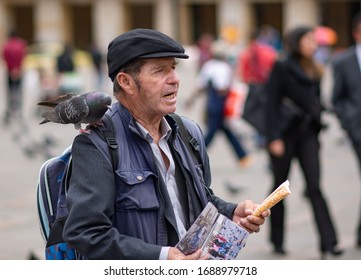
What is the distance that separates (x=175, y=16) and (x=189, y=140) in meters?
49.3

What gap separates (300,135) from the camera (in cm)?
717

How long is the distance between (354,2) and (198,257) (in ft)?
171

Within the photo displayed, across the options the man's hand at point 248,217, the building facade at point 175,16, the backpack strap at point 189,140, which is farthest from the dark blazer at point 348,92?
the building facade at point 175,16

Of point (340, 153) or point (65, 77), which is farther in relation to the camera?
point (65, 77)

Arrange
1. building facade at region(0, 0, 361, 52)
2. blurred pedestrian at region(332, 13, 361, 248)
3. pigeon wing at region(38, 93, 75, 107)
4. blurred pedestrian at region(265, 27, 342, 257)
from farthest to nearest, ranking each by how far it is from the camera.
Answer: building facade at region(0, 0, 361, 52)
blurred pedestrian at region(332, 13, 361, 248)
blurred pedestrian at region(265, 27, 342, 257)
pigeon wing at region(38, 93, 75, 107)

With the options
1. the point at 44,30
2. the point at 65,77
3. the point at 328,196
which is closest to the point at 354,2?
the point at 44,30

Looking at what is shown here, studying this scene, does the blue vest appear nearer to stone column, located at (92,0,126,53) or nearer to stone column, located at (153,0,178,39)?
stone column, located at (153,0,178,39)

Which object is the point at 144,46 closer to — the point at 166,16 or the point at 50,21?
the point at 166,16

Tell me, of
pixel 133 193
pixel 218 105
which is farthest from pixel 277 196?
pixel 218 105

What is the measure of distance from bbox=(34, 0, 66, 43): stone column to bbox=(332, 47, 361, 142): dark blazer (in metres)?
47.7

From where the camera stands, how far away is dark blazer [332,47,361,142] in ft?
25.2

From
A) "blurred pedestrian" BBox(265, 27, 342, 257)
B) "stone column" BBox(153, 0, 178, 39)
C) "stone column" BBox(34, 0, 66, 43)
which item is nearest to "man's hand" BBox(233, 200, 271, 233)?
"blurred pedestrian" BBox(265, 27, 342, 257)

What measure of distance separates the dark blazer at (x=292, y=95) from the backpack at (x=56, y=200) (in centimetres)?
400
